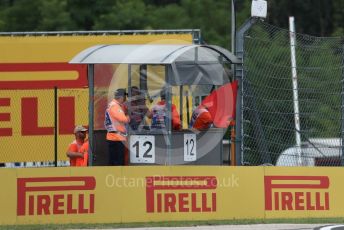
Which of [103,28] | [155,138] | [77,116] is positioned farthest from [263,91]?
[103,28]

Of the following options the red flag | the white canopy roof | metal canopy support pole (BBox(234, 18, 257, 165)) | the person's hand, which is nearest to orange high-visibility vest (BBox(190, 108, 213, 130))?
the red flag

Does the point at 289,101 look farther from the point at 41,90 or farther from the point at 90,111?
the point at 41,90

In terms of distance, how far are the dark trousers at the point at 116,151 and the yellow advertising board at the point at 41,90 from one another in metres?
4.43

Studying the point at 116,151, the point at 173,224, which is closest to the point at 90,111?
the point at 116,151

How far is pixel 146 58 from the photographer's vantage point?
49.1 feet

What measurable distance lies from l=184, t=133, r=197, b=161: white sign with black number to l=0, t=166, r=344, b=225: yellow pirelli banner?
0.82 meters

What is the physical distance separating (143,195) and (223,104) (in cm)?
240

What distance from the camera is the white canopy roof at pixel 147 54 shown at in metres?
14.9

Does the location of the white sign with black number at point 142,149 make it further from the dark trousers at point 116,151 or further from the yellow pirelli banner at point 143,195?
the yellow pirelli banner at point 143,195

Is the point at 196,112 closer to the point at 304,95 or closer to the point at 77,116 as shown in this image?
the point at 304,95

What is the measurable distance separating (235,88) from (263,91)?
528 mm

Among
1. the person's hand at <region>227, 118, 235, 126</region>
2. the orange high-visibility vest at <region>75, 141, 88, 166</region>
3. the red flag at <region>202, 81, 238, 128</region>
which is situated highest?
the red flag at <region>202, 81, 238, 128</region>

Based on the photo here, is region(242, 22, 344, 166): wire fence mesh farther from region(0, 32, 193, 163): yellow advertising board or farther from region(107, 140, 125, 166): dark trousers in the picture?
region(0, 32, 193, 163): yellow advertising board

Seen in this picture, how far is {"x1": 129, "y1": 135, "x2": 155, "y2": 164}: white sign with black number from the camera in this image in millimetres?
15242
